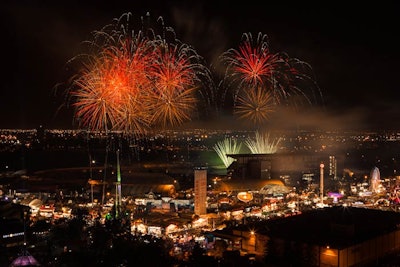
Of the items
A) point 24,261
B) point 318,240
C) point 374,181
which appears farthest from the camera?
point 374,181

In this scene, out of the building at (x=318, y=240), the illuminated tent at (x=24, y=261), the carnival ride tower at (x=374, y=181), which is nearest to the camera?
the illuminated tent at (x=24, y=261)

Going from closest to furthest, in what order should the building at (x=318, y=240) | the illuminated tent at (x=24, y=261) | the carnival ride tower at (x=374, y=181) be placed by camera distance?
1. the illuminated tent at (x=24, y=261)
2. the building at (x=318, y=240)
3. the carnival ride tower at (x=374, y=181)

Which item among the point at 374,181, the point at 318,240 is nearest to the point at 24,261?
the point at 318,240

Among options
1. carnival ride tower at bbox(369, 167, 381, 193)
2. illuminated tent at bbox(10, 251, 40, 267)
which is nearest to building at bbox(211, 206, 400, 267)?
illuminated tent at bbox(10, 251, 40, 267)

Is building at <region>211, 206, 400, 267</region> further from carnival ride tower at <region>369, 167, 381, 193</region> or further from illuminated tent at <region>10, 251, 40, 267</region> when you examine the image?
carnival ride tower at <region>369, 167, 381, 193</region>

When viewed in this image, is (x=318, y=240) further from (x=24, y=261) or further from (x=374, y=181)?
(x=374, y=181)

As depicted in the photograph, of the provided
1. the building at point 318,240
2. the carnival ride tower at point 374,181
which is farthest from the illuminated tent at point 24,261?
the carnival ride tower at point 374,181

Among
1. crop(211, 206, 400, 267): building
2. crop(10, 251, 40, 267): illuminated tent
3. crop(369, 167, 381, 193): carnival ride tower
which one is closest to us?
crop(10, 251, 40, 267): illuminated tent

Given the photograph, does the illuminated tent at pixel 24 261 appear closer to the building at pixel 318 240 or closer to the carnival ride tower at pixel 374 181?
the building at pixel 318 240

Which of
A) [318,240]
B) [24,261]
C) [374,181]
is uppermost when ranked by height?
[374,181]

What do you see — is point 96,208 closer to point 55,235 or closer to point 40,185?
point 55,235

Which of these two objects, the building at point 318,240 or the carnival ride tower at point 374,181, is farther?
the carnival ride tower at point 374,181
